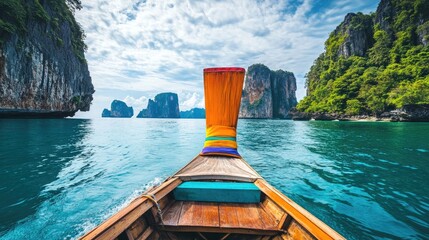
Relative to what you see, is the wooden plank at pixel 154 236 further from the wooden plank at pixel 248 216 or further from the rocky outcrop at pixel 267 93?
the rocky outcrop at pixel 267 93

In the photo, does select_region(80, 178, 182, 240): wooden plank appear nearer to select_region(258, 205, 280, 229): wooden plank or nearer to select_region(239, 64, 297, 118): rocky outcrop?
select_region(258, 205, 280, 229): wooden plank

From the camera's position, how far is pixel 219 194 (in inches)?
112

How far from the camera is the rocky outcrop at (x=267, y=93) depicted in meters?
127

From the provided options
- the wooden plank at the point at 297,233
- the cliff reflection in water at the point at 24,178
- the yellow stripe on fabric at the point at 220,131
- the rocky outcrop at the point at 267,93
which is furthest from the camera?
the rocky outcrop at the point at 267,93

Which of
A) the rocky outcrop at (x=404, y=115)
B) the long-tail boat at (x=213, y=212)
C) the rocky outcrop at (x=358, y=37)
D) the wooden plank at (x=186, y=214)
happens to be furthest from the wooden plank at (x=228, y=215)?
the rocky outcrop at (x=358, y=37)

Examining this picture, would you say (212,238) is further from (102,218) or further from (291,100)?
(291,100)

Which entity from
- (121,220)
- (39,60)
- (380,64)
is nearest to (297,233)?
(121,220)

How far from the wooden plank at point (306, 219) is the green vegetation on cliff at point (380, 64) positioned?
49.1 m

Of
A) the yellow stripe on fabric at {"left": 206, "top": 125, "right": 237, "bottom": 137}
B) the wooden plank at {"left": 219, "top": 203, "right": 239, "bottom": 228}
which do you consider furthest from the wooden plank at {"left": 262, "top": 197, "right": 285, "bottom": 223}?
the yellow stripe on fabric at {"left": 206, "top": 125, "right": 237, "bottom": 137}

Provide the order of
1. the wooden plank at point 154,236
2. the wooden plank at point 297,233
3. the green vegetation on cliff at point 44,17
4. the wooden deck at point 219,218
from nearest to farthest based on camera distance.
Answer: the wooden plank at point 297,233 < the wooden plank at point 154,236 < the wooden deck at point 219,218 < the green vegetation on cliff at point 44,17

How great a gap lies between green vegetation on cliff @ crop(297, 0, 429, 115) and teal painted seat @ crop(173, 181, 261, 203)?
1928 inches

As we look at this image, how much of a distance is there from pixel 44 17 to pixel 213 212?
45274 mm

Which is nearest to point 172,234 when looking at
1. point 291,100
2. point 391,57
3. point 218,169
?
point 218,169

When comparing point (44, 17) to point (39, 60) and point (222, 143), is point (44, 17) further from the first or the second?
point (222, 143)
